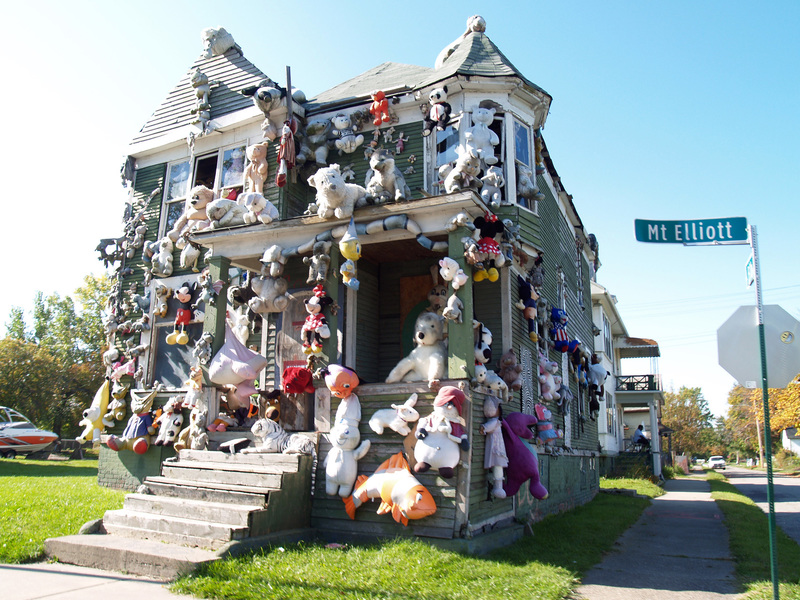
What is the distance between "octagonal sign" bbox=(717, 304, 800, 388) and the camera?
17.1 ft

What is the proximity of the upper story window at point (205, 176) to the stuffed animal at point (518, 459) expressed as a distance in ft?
25.6

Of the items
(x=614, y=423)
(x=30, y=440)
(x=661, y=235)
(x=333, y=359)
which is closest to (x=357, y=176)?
(x=333, y=359)

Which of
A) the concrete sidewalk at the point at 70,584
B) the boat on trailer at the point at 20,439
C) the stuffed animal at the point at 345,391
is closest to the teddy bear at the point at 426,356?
the stuffed animal at the point at 345,391

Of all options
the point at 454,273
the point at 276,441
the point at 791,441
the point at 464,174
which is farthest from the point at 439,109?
the point at 791,441

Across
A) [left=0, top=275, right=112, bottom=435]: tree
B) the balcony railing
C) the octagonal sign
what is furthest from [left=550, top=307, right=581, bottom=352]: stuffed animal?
[left=0, top=275, right=112, bottom=435]: tree

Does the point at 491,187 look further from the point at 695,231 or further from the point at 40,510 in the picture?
the point at 40,510

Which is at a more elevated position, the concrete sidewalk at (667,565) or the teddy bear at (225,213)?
the teddy bear at (225,213)

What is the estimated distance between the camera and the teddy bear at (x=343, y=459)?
25.9 ft

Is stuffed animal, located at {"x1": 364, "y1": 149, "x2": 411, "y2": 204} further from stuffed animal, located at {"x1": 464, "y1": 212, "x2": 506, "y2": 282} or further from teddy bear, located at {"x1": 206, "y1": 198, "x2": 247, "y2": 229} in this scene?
teddy bear, located at {"x1": 206, "y1": 198, "x2": 247, "y2": 229}

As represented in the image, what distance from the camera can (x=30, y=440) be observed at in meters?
21.9

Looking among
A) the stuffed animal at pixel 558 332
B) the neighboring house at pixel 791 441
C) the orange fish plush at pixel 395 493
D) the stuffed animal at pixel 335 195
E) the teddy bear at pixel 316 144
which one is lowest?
the neighboring house at pixel 791 441

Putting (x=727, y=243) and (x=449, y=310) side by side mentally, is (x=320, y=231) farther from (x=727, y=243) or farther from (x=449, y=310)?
(x=727, y=243)

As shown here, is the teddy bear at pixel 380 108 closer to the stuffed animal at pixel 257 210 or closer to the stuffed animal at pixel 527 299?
the stuffed animal at pixel 257 210

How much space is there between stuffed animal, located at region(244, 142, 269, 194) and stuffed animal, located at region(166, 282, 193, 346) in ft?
8.47
